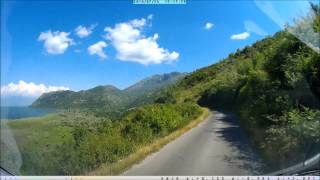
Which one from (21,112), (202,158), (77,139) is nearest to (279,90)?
(202,158)

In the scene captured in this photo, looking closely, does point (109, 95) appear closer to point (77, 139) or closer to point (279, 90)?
point (77, 139)

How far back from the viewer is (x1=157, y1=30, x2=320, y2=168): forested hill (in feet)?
13.1

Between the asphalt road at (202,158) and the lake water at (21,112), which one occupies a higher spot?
the lake water at (21,112)

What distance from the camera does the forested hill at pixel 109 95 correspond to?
4004mm

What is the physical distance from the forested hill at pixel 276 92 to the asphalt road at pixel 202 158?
135 mm

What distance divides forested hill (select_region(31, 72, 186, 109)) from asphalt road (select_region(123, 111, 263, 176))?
0.36 meters

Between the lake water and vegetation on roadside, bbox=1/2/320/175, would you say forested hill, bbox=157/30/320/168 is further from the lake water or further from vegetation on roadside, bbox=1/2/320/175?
the lake water

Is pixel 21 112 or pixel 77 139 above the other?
pixel 21 112

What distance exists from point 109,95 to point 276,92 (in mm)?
1057

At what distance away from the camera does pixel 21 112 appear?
4.06 m

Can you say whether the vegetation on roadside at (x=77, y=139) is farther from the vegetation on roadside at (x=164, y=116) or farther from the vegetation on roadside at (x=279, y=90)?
the vegetation on roadside at (x=279, y=90)

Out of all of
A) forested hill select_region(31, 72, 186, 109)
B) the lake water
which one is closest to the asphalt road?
forested hill select_region(31, 72, 186, 109)

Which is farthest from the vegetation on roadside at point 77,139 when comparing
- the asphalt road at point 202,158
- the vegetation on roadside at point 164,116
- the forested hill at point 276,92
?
the forested hill at point 276,92

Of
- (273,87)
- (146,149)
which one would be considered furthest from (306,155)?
(146,149)
